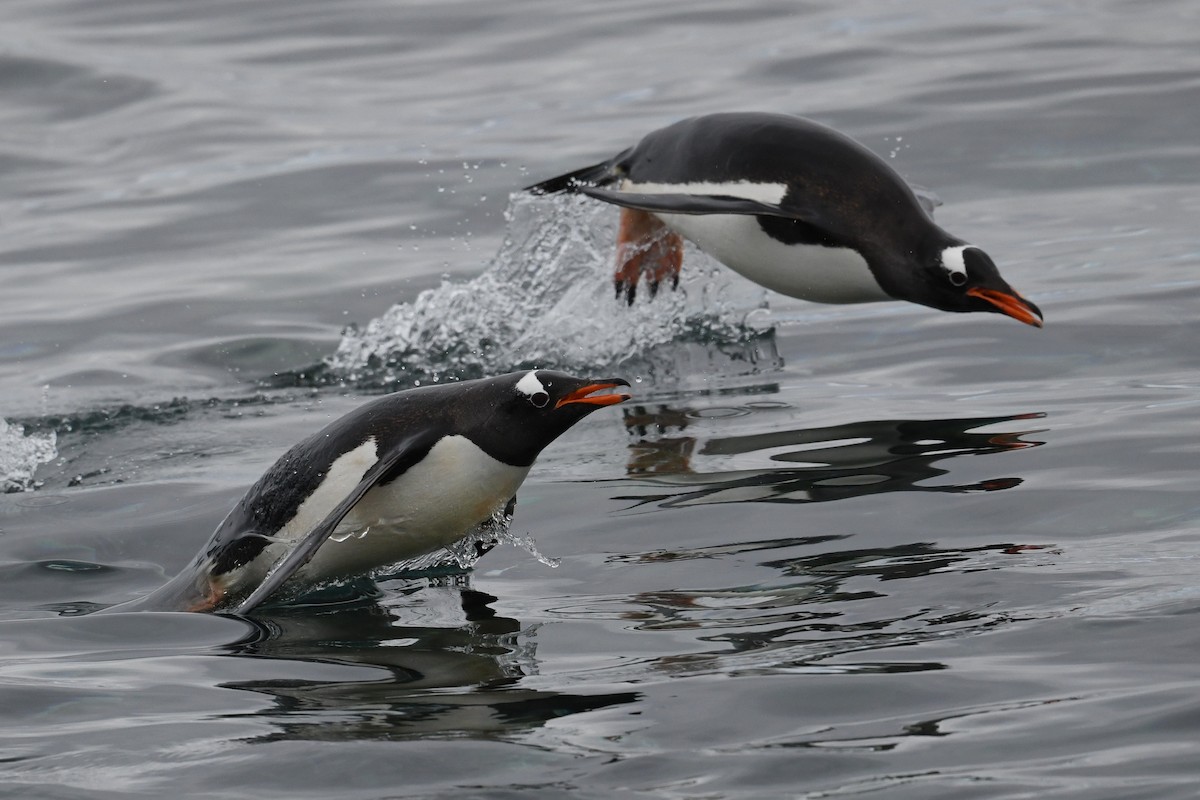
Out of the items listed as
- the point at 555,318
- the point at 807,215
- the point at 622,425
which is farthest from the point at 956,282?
the point at 555,318

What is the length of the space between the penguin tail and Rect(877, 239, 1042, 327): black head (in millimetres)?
1786

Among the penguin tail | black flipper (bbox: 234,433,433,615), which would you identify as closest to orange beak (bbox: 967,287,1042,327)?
the penguin tail

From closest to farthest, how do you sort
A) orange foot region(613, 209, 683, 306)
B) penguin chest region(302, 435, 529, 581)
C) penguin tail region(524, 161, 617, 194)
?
penguin chest region(302, 435, 529, 581), orange foot region(613, 209, 683, 306), penguin tail region(524, 161, 617, 194)

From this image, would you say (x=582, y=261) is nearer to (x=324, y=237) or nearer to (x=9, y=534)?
(x=324, y=237)

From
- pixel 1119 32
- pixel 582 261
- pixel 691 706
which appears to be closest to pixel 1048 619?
pixel 691 706

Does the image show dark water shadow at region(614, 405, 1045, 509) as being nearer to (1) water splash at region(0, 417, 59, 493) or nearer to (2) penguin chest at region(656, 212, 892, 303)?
(2) penguin chest at region(656, 212, 892, 303)

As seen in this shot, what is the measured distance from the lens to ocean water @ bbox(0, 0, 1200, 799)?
369 centimetres

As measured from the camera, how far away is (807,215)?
7473mm

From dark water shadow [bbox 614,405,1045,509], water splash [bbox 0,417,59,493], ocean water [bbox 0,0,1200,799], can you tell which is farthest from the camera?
water splash [bbox 0,417,59,493]

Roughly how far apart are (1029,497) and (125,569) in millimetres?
2870

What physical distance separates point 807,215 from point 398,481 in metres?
2.89

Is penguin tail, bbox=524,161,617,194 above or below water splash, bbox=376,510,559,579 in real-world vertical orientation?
above

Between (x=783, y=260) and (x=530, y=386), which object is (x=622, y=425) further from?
(x=530, y=386)

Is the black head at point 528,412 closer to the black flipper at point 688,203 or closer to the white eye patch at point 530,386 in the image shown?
the white eye patch at point 530,386
